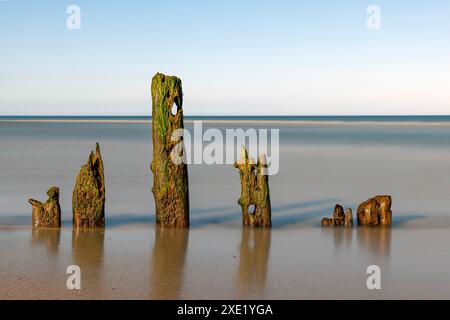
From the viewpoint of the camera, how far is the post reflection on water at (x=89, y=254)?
21.6ft

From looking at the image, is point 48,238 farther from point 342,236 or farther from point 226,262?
point 342,236

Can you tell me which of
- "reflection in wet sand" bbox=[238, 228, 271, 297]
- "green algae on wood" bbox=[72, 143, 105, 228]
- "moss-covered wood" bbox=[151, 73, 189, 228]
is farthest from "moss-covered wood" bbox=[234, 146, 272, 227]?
"green algae on wood" bbox=[72, 143, 105, 228]

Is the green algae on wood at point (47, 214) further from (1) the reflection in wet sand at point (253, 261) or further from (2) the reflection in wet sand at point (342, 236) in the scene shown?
(2) the reflection in wet sand at point (342, 236)

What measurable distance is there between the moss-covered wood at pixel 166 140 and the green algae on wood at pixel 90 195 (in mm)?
773

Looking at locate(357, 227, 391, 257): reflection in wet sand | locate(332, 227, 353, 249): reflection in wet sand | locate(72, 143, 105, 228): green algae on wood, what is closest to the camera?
locate(357, 227, 391, 257): reflection in wet sand

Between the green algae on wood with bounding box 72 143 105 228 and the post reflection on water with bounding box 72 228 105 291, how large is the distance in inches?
6.4

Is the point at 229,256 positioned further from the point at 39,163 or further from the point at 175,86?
the point at 39,163

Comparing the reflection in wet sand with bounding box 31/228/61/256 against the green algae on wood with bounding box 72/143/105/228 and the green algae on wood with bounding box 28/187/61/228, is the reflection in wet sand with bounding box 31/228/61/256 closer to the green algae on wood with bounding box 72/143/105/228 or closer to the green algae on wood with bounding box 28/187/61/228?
the green algae on wood with bounding box 28/187/61/228

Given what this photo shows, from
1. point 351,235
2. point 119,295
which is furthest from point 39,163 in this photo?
point 119,295

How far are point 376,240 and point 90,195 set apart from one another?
3996mm

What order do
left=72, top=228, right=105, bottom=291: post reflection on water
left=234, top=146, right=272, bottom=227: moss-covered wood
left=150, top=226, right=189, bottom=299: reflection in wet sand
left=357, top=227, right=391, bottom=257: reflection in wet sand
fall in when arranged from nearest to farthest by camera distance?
left=150, top=226, right=189, bottom=299: reflection in wet sand
left=72, top=228, right=105, bottom=291: post reflection on water
left=357, top=227, right=391, bottom=257: reflection in wet sand
left=234, top=146, right=272, bottom=227: moss-covered wood

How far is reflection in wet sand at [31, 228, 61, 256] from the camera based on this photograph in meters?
7.88

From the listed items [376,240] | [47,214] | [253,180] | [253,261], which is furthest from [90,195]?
[376,240]
